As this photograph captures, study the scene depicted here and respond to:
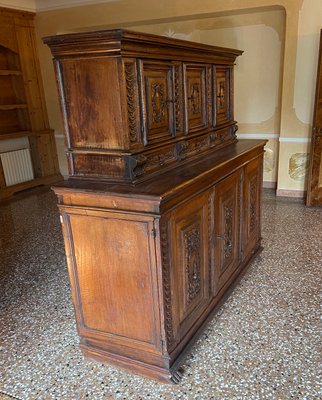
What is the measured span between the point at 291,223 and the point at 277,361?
217cm

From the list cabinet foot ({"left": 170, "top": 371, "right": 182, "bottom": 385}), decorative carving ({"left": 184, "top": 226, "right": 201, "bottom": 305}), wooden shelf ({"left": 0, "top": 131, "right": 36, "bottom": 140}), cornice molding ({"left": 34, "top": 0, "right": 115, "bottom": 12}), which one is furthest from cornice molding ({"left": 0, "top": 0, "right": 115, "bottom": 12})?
cabinet foot ({"left": 170, "top": 371, "right": 182, "bottom": 385})

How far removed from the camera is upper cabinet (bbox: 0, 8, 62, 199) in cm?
541

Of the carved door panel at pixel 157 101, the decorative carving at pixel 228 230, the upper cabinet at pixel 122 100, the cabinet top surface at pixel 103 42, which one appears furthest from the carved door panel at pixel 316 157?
the cabinet top surface at pixel 103 42

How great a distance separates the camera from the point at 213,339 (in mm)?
2230

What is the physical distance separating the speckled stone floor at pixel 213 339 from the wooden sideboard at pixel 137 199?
0.40 feet

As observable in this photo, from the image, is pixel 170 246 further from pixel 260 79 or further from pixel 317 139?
pixel 260 79

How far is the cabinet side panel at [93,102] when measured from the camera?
5.46 ft

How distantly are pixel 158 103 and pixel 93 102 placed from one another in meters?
0.37

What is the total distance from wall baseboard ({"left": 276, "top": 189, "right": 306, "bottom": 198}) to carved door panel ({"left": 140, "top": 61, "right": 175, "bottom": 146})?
3.10 meters

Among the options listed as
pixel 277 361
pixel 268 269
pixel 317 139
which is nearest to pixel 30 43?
pixel 317 139

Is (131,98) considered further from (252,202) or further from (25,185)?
(25,185)

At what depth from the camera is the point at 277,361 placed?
202cm

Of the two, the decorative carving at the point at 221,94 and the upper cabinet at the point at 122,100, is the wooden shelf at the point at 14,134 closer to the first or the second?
the decorative carving at the point at 221,94

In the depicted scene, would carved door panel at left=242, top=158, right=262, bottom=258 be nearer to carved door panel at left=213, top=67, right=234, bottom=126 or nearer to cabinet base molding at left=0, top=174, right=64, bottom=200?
carved door panel at left=213, top=67, right=234, bottom=126
